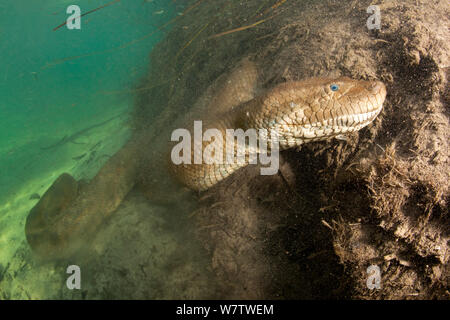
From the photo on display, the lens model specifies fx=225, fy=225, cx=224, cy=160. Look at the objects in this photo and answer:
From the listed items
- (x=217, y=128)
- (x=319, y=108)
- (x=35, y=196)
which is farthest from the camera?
(x=35, y=196)

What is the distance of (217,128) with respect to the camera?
3324 millimetres

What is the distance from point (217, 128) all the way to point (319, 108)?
4.69ft

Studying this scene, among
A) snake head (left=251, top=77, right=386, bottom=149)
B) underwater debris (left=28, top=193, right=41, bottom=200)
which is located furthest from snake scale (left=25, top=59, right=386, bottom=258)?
underwater debris (left=28, top=193, right=41, bottom=200)

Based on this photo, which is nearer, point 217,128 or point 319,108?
point 319,108

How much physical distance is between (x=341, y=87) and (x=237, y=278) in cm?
256

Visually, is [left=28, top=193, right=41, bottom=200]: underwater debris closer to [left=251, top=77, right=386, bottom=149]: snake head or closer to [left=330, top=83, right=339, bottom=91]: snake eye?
[left=251, top=77, right=386, bottom=149]: snake head

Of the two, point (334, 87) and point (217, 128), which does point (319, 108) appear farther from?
point (217, 128)

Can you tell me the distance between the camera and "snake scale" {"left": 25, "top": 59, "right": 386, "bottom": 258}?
2.46 metres

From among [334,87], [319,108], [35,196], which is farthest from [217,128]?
[35,196]

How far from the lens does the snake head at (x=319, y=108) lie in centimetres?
236

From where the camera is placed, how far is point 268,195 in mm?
3096

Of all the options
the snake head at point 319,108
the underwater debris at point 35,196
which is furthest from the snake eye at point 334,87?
the underwater debris at point 35,196

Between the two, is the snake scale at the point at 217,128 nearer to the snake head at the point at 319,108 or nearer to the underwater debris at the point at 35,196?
the snake head at the point at 319,108
